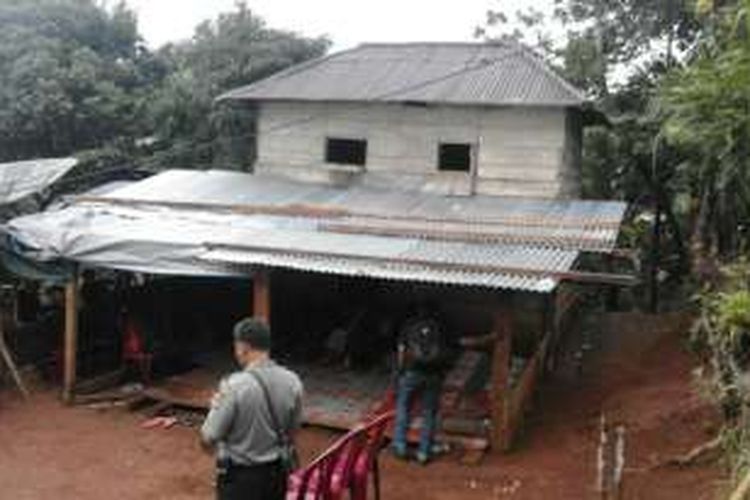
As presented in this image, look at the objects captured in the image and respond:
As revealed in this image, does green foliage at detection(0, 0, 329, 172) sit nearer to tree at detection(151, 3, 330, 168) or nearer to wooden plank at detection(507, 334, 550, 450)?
tree at detection(151, 3, 330, 168)

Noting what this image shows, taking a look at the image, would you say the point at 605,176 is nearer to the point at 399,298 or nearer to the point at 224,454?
the point at 399,298

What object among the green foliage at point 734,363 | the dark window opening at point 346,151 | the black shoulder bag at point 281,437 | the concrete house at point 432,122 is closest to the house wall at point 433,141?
the concrete house at point 432,122

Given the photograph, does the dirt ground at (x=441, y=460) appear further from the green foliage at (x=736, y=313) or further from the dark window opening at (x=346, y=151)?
the dark window opening at (x=346, y=151)

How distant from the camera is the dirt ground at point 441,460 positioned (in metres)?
9.57

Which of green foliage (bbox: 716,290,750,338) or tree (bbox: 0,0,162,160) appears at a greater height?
tree (bbox: 0,0,162,160)

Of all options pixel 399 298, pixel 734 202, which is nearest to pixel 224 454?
pixel 734 202

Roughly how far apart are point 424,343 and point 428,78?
8.28 m

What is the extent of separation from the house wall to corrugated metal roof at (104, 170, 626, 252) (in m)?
0.85

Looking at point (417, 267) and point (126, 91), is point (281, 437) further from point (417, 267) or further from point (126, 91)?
point (126, 91)

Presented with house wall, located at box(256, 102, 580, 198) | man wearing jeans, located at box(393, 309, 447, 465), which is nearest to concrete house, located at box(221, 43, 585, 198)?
house wall, located at box(256, 102, 580, 198)

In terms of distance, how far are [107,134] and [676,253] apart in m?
13.9

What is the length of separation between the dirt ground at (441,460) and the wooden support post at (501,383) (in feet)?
0.94

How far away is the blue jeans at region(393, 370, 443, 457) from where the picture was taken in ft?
34.5

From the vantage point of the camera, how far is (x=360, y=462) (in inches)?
300
